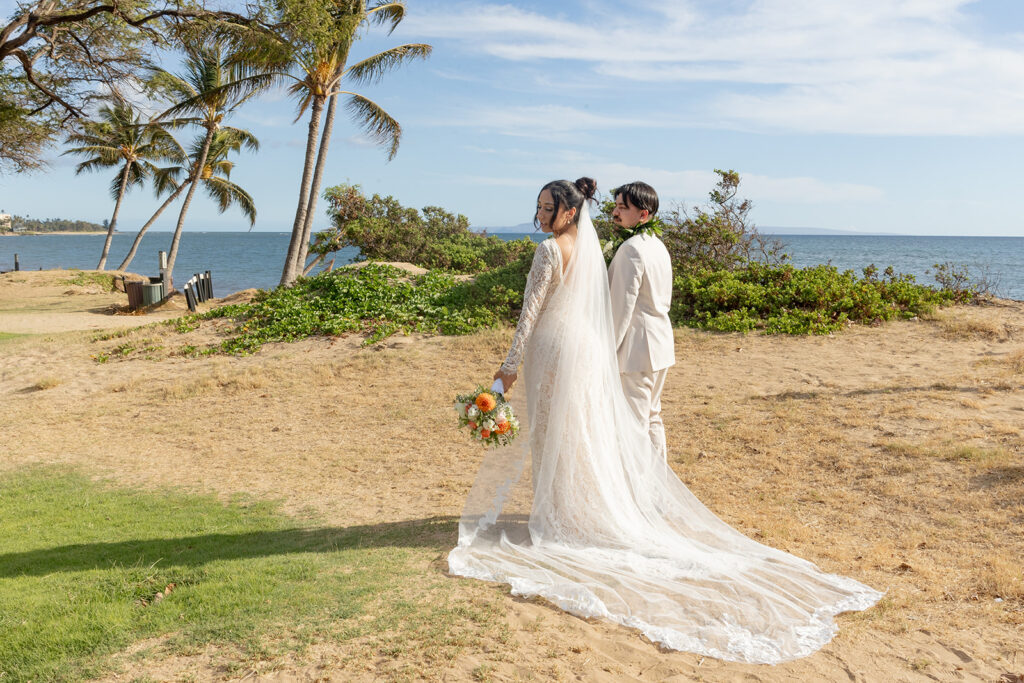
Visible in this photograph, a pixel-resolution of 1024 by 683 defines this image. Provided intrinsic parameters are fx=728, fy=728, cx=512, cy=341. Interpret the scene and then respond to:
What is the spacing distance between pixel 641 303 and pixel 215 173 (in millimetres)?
35244

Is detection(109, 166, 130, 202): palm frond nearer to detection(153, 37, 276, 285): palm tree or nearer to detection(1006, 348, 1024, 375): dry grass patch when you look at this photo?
detection(153, 37, 276, 285): palm tree

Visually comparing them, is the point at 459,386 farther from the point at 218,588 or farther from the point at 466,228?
the point at 466,228

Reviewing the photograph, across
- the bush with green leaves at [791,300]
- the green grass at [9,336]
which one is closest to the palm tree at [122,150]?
the green grass at [9,336]

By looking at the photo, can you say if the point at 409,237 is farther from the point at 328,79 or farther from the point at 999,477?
the point at 999,477

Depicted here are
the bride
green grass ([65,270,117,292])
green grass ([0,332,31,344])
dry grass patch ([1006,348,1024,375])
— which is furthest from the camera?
green grass ([65,270,117,292])

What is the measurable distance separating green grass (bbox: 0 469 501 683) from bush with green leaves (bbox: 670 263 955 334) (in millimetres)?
8435

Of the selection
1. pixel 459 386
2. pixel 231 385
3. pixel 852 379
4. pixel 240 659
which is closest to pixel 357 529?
pixel 240 659

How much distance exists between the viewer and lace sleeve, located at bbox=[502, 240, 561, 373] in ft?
14.9

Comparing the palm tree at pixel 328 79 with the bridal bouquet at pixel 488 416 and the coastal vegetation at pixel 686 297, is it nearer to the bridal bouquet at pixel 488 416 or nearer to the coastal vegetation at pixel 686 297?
the coastal vegetation at pixel 686 297

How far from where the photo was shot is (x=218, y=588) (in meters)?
4.32

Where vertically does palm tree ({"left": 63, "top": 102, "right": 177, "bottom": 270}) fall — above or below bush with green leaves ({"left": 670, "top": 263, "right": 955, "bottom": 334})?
above

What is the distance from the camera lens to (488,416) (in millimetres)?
4434

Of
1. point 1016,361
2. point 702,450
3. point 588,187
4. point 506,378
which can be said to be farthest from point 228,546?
point 1016,361

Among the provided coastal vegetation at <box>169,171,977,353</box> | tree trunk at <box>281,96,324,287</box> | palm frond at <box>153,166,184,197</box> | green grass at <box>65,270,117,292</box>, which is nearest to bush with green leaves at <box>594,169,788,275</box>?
coastal vegetation at <box>169,171,977,353</box>
